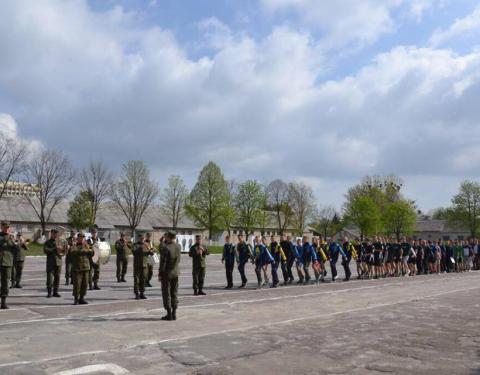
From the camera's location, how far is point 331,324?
11.4 metres

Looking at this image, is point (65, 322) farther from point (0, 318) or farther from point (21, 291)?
point (21, 291)

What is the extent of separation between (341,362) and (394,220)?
2873 inches

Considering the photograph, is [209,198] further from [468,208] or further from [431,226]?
[431,226]

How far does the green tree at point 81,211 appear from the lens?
2515 inches

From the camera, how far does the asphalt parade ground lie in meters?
7.62

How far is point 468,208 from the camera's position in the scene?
272 ft

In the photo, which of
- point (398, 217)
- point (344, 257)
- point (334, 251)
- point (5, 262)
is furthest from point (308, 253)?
point (398, 217)

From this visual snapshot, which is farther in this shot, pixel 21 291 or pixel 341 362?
pixel 21 291

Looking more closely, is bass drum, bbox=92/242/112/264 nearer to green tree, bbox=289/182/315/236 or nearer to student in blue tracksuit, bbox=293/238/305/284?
student in blue tracksuit, bbox=293/238/305/284

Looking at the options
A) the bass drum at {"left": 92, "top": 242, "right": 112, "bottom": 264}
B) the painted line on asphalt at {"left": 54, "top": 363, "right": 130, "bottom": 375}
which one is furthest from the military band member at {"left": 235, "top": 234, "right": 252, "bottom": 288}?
the painted line on asphalt at {"left": 54, "top": 363, "right": 130, "bottom": 375}

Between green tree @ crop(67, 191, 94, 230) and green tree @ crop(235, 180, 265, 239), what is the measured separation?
25.3 meters

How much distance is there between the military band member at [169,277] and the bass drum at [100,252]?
6204 mm

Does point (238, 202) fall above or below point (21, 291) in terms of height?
above

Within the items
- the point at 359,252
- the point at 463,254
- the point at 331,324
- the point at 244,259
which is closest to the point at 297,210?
the point at 463,254
